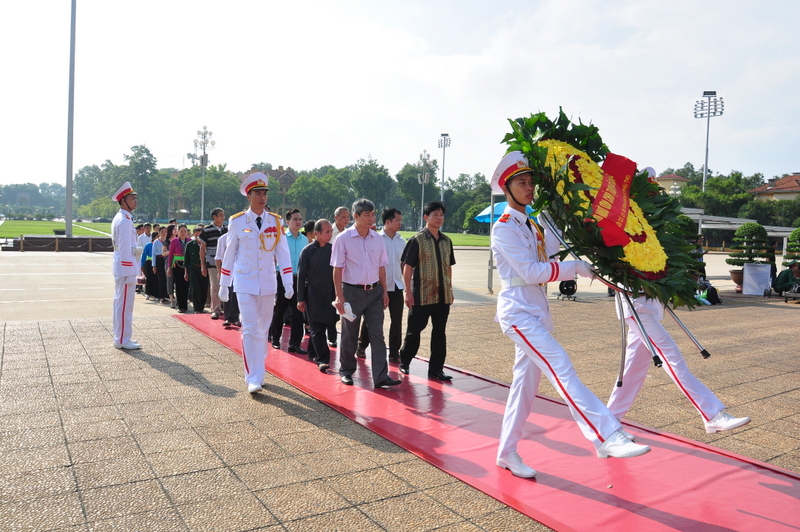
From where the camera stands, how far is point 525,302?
12.3 feet

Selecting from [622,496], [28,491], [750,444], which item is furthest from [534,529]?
[28,491]

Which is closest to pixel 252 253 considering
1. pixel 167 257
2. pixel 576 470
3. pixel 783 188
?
pixel 576 470

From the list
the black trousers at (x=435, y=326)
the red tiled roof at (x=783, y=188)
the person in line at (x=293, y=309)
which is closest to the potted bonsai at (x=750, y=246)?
the person in line at (x=293, y=309)

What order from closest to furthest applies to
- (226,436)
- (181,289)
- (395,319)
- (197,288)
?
(226,436), (395,319), (197,288), (181,289)

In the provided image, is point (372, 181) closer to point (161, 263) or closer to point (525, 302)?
point (161, 263)

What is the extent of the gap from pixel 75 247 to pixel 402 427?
3175 cm

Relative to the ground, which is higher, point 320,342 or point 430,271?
point 430,271

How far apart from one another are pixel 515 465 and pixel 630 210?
1.75 meters

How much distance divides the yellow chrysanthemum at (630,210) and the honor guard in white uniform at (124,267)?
5770 millimetres

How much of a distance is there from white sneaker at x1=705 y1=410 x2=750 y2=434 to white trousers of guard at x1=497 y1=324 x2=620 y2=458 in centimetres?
107

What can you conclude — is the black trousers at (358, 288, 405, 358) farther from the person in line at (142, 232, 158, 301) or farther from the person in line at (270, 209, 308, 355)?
the person in line at (142, 232, 158, 301)

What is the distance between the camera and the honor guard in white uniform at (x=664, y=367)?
13.5 ft

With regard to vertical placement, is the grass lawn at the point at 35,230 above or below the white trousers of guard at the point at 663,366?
below

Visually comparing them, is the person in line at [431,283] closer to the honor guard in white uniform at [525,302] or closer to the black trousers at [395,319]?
the black trousers at [395,319]
